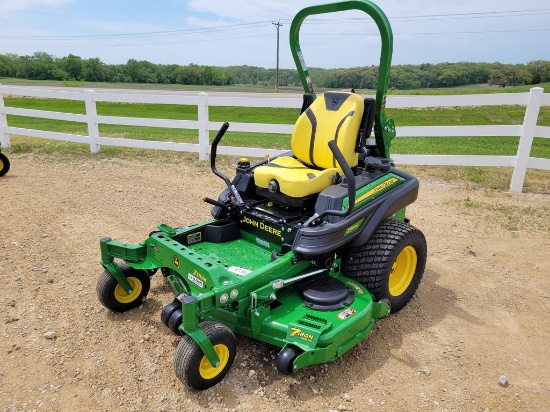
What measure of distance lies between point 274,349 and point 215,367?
23.0 inches

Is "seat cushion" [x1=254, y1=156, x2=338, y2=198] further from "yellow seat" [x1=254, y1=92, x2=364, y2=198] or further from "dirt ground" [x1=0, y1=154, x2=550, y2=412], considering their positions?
"dirt ground" [x1=0, y1=154, x2=550, y2=412]

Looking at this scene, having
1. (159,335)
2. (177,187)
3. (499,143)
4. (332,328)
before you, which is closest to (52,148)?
(177,187)

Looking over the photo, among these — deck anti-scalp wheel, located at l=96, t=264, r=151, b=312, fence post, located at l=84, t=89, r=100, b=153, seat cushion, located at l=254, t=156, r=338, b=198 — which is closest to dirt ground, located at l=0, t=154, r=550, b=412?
deck anti-scalp wheel, located at l=96, t=264, r=151, b=312

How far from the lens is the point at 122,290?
12.0ft

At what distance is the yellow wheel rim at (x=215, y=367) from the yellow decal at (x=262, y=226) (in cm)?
109

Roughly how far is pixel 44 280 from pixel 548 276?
487 cm

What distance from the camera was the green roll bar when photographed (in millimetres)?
3680

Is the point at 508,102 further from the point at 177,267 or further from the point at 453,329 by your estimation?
the point at 177,267

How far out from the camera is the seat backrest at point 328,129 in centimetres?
386

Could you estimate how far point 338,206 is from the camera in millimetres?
3418

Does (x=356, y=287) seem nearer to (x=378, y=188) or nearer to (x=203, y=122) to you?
(x=378, y=188)

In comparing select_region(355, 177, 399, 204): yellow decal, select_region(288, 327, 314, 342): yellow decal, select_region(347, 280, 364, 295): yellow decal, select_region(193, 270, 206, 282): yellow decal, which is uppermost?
select_region(355, 177, 399, 204): yellow decal

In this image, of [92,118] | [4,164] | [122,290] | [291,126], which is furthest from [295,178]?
[92,118]

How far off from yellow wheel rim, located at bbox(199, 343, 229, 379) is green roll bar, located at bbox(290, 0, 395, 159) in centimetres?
239
